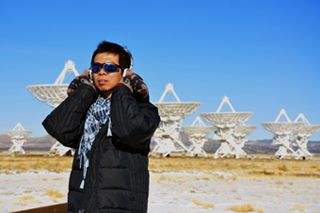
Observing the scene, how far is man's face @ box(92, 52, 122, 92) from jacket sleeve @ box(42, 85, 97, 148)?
92 mm

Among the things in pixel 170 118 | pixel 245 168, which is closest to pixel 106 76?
pixel 245 168

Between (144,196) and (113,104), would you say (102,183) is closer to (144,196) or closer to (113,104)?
(144,196)

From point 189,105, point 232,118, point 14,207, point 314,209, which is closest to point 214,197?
point 314,209

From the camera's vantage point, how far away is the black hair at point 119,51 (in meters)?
3.25

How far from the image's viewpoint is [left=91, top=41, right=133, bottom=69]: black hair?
3.25 metres

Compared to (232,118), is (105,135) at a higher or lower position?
lower

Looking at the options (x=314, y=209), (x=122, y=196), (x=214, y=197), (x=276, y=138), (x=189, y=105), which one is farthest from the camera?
(x=276, y=138)

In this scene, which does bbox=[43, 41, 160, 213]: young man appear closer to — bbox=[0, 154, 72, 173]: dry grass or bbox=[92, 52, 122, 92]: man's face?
bbox=[92, 52, 122, 92]: man's face

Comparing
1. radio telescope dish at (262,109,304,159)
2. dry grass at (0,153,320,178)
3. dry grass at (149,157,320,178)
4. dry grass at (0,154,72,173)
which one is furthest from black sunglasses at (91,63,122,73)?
radio telescope dish at (262,109,304,159)

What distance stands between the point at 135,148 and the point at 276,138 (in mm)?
86123

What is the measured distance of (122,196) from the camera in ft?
9.52

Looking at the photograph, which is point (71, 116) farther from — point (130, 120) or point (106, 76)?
point (130, 120)

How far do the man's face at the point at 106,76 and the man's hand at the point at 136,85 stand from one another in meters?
0.08

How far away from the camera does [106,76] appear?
3.19m
